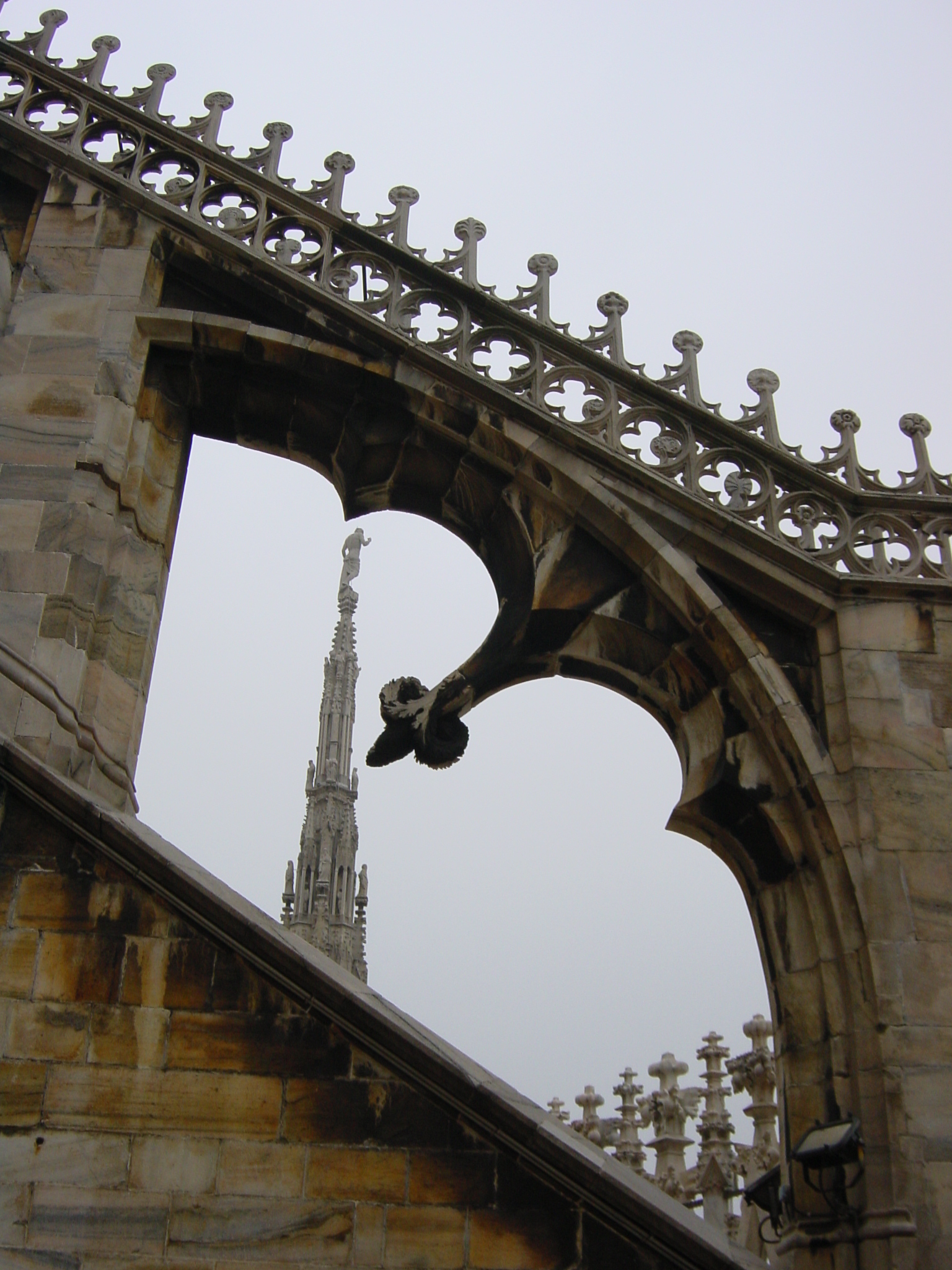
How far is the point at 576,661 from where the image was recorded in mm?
7039

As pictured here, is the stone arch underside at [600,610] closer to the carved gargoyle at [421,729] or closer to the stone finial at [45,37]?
the carved gargoyle at [421,729]

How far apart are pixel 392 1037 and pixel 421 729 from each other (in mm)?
2464

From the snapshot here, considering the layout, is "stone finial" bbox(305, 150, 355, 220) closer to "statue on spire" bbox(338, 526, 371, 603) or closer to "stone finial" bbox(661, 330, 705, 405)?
"stone finial" bbox(661, 330, 705, 405)

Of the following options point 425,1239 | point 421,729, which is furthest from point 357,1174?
point 421,729

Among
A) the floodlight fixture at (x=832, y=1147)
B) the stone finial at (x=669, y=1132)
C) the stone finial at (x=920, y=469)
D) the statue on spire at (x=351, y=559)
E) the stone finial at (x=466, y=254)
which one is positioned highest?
the statue on spire at (x=351, y=559)

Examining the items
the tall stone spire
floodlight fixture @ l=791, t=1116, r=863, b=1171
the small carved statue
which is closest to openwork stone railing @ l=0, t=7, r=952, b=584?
floodlight fixture @ l=791, t=1116, r=863, b=1171

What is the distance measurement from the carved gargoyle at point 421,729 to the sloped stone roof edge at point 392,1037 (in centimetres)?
202

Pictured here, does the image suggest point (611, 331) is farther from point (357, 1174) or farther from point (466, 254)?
point (357, 1174)

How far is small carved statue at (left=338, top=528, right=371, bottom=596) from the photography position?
38.8 meters

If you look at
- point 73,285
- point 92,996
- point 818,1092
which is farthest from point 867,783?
point 73,285

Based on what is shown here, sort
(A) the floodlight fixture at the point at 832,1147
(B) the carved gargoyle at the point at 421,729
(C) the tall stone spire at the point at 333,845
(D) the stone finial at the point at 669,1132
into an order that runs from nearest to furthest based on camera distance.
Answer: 1. (A) the floodlight fixture at the point at 832,1147
2. (B) the carved gargoyle at the point at 421,729
3. (D) the stone finial at the point at 669,1132
4. (C) the tall stone spire at the point at 333,845

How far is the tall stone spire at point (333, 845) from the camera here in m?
31.2

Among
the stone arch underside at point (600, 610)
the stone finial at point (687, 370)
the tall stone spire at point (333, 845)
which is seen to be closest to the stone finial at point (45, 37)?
the stone arch underside at point (600, 610)

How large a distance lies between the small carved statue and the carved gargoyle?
3182 centimetres
